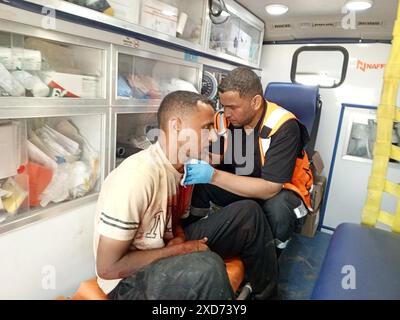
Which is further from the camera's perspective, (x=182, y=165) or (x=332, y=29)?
(x=332, y=29)

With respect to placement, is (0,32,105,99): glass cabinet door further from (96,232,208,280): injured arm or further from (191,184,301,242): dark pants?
(191,184,301,242): dark pants

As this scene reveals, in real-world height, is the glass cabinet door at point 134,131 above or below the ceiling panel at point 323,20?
below

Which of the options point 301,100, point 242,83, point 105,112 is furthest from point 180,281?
point 301,100

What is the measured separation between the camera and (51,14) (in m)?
1.09

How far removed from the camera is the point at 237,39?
2.50 metres

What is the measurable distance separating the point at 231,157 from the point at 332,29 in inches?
67.6

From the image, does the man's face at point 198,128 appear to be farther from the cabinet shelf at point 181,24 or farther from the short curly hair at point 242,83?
the cabinet shelf at point 181,24

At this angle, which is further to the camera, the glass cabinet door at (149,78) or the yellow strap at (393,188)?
the glass cabinet door at (149,78)

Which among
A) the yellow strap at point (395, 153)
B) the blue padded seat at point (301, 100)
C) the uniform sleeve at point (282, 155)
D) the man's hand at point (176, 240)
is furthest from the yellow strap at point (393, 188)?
the blue padded seat at point (301, 100)

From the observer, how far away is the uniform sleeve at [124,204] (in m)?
0.97

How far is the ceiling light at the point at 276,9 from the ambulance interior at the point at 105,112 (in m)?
0.01

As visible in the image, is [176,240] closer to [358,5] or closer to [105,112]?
[105,112]

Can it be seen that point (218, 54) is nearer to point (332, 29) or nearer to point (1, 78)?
point (332, 29)

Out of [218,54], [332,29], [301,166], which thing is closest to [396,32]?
[301,166]
